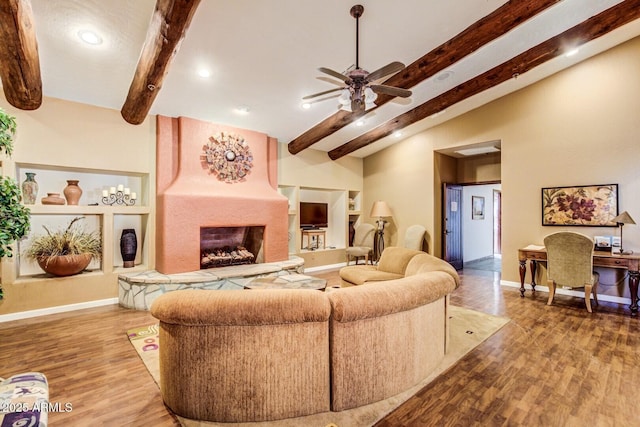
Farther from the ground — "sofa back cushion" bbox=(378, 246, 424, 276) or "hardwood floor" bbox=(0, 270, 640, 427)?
"sofa back cushion" bbox=(378, 246, 424, 276)

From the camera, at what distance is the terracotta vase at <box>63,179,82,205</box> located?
4246 mm

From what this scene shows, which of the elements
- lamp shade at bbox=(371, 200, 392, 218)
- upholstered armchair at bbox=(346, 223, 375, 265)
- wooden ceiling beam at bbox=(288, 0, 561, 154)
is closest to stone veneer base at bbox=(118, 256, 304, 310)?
upholstered armchair at bbox=(346, 223, 375, 265)

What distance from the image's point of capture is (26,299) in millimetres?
3830

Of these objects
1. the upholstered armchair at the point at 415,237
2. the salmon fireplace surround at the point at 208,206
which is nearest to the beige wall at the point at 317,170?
the salmon fireplace surround at the point at 208,206

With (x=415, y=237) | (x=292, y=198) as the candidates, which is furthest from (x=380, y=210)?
(x=292, y=198)

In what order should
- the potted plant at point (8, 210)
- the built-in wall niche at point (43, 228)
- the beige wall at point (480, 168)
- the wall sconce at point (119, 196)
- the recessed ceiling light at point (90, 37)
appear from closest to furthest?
the potted plant at point (8, 210) < the recessed ceiling light at point (90, 37) < the built-in wall niche at point (43, 228) < the wall sconce at point (119, 196) < the beige wall at point (480, 168)

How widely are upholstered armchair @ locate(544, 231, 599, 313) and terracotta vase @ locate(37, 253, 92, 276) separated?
6.74 m

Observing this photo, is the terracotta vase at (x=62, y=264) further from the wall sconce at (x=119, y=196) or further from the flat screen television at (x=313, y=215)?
the flat screen television at (x=313, y=215)

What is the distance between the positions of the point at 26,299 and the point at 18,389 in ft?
10.5

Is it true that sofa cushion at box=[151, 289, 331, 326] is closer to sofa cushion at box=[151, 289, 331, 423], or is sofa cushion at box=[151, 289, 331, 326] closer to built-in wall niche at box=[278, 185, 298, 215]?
sofa cushion at box=[151, 289, 331, 423]

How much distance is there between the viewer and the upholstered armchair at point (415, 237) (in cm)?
652

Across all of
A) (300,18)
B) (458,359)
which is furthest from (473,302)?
(300,18)

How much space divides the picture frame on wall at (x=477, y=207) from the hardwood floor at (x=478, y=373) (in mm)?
4391

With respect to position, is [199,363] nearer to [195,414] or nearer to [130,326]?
[195,414]
